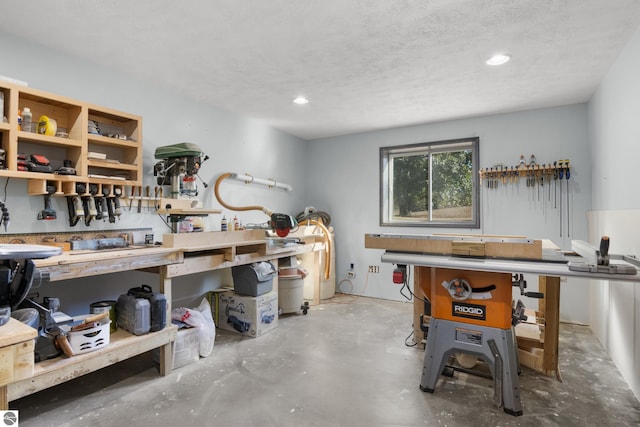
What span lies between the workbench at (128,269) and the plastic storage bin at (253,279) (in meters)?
0.12

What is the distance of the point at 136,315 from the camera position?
2.34 m

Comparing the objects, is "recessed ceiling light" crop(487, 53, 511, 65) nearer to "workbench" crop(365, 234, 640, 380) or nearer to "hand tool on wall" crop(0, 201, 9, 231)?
"workbench" crop(365, 234, 640, 380)

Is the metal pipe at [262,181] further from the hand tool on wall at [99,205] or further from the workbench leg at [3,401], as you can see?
the workbench leg at [3,401]

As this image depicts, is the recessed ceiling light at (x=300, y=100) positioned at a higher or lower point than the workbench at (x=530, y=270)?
higher

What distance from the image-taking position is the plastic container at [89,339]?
6.64 ft

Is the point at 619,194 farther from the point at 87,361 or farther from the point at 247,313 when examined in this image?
the point at 87,361

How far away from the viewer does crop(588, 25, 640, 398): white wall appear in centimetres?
234

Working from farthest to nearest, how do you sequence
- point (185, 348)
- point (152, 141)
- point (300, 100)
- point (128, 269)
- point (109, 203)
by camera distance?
point (300, 100) → point (152, 141) → point (109, 203) → point (185, 348) → point (128, 269)

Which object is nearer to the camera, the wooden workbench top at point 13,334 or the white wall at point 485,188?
the wooden workbench top at point 13,334

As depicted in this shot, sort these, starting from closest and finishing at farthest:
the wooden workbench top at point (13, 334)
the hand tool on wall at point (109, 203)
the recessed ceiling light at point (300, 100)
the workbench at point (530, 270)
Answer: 1. the wooden workbench top at point (13, 334)
2. the workbench at point (530, 270)
3. the hand tool on wall at point (109, 203)
4. the recessed ceiling light at point (300, 100)

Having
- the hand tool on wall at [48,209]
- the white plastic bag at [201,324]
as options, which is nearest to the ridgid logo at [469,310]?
the white plastic bag at [201,324]

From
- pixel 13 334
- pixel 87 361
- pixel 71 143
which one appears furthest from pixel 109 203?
pixel 13 334

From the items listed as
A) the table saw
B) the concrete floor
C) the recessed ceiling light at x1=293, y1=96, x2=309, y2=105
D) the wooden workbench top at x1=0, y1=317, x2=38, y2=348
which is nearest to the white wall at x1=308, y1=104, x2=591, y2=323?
the concrete floor

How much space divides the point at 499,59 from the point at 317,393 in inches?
118
